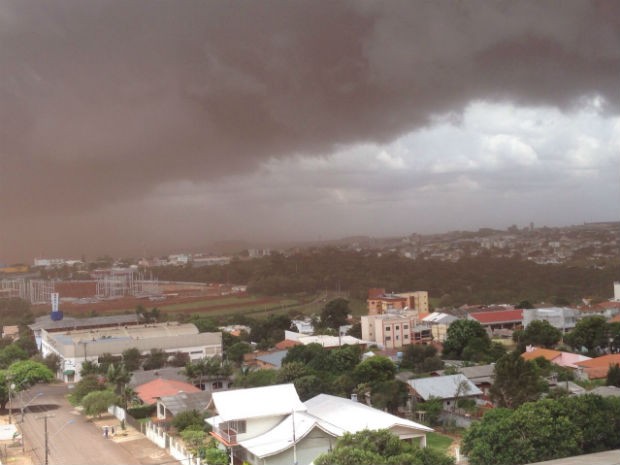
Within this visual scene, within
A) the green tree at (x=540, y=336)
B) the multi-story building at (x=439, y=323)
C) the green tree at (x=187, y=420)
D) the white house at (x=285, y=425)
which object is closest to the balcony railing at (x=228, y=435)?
the white house at (x=285, y=425)

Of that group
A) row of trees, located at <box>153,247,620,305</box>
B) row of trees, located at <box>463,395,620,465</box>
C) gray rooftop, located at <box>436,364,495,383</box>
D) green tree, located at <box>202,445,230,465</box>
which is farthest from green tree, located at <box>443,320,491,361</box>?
green tree, located at <box>202,445,230,465</box>

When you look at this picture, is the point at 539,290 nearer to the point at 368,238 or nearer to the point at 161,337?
the point at 368,238

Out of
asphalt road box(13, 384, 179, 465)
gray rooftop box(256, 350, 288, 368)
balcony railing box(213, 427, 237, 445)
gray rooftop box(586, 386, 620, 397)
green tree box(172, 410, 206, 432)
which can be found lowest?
asphalt road box(13, 384, 179, 465)

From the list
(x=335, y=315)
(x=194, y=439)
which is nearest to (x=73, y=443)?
(x=194, y=439)

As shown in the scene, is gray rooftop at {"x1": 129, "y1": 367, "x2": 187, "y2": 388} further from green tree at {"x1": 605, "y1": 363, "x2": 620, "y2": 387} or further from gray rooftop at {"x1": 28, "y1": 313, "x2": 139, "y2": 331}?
green tree at {"x1": 605, "y1": 363, "x2": 620, "y2": 387}

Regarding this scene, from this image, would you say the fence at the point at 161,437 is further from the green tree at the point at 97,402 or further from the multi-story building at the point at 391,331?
the multi-story building at the point at 391,331

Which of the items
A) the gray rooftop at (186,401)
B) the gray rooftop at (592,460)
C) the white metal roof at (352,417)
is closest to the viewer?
the gray rooftop at (592,460)

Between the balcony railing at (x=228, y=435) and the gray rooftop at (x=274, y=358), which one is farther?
the gray rooftop at (x=274, y=358)
